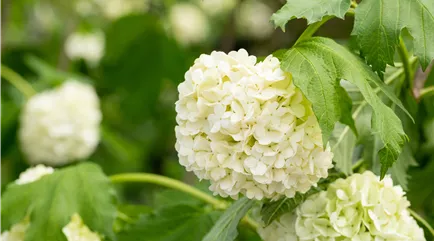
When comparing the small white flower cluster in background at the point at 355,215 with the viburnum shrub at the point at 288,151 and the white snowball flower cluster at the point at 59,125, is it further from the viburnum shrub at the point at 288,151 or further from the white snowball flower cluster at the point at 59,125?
the white snowball flower cluster at the point at 59,125

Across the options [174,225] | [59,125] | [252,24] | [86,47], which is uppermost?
[174,225]

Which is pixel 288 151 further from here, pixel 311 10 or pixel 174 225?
pixel 174 225

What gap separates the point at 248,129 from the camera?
968mm

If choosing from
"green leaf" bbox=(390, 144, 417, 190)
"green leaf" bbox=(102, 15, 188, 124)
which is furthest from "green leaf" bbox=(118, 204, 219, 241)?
"green leaf" bbox=(102, 15, 188, 124)

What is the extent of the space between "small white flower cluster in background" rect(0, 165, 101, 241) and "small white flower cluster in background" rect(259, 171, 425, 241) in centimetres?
40

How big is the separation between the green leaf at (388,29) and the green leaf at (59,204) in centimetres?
61

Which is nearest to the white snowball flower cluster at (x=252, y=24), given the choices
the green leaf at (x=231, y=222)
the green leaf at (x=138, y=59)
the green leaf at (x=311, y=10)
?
the green leaf at (x=138, y=59)

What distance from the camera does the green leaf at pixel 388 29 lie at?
100 cm

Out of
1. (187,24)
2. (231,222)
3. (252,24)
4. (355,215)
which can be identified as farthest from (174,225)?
(252,24)

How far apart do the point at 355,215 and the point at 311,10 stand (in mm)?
332

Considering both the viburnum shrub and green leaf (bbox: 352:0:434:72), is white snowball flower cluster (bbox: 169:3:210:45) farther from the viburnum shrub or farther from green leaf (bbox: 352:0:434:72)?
green leaf (bbox: 352:0:434:72)

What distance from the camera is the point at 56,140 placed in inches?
94.2

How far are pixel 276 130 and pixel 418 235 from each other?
0.34 meters

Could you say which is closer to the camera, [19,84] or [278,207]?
[278,207]
